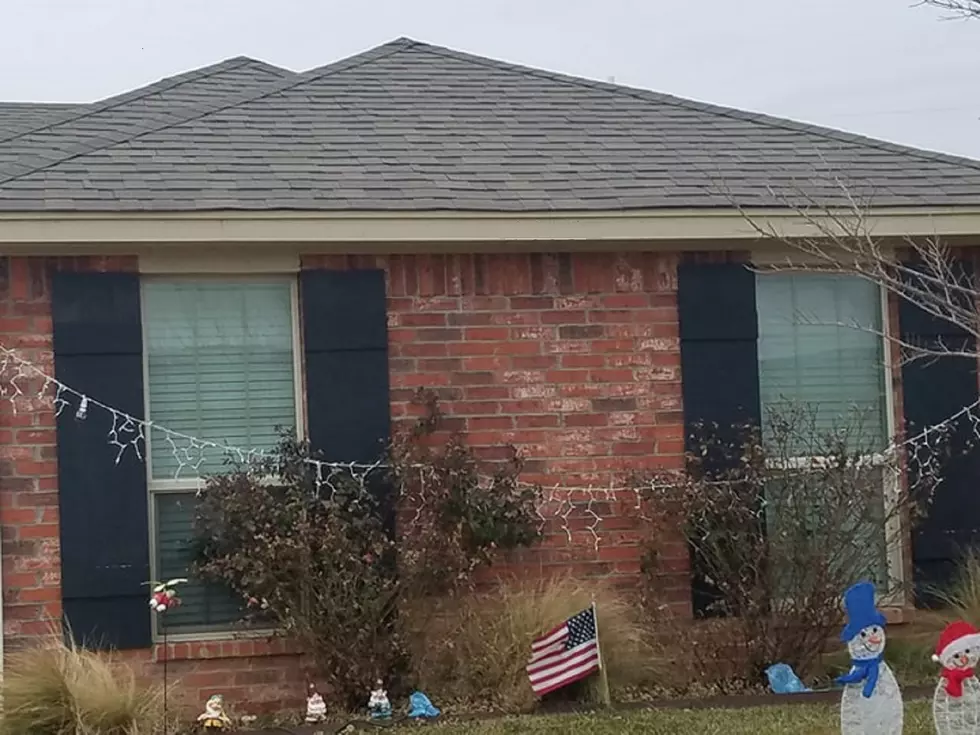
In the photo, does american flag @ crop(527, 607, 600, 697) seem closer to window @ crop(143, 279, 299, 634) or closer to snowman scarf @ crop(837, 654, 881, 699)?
window @ crop(143, 279, 299, 634)

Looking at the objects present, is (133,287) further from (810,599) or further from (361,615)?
(810,599)

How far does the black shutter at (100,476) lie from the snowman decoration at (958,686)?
4287 mm

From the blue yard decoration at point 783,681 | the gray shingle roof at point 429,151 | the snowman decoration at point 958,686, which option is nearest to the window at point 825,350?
the gray shingle roof at point 429,151

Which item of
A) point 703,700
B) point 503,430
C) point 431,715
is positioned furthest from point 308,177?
point 703,700

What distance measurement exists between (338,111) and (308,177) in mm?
1514

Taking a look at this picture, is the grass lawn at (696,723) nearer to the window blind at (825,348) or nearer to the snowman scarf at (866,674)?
the snowman scarf at (866,674)

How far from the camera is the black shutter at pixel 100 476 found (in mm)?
7910

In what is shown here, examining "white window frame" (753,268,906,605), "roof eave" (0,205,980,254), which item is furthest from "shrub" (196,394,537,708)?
"white window frame" (753,268,906,605)

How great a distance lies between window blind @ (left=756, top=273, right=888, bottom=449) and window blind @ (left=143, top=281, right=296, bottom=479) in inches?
117

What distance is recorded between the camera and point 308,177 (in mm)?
8422

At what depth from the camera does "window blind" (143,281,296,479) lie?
8203 millimetres

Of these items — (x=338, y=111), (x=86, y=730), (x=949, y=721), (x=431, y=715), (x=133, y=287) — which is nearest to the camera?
(x=949, y=721)

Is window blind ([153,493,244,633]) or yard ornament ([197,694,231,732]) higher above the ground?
window blind ([153,493,244,633])

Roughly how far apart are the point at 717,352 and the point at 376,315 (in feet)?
6.83
